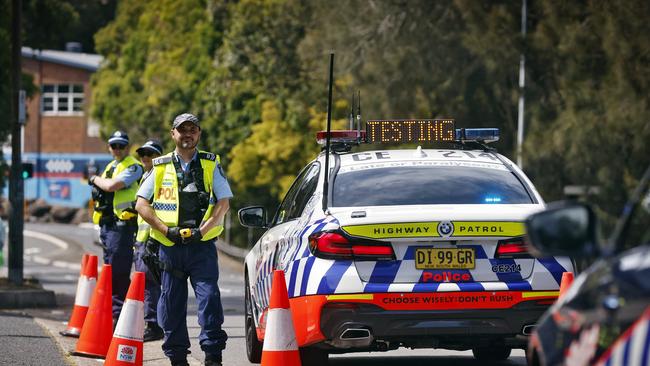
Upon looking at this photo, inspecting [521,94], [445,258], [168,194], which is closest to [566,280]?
[445,258]

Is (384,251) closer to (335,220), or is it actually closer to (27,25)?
(335,220)

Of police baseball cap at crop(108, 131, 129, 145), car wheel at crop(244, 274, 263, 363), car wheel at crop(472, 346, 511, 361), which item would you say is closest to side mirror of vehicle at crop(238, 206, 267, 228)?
car wheel at crop(244, 274, 263, 363)

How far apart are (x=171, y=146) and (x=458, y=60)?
64.1 feet

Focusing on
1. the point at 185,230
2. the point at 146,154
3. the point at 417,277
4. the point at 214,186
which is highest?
the point at 214,186

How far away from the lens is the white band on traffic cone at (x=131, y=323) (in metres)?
9.50

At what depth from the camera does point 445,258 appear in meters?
8.89

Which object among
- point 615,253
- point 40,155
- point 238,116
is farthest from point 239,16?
point 615,253

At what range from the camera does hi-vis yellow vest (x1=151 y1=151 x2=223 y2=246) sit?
9844 mm

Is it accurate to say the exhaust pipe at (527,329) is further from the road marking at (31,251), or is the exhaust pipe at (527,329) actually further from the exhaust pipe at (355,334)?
the road marking at (31,251)

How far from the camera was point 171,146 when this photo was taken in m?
64.6

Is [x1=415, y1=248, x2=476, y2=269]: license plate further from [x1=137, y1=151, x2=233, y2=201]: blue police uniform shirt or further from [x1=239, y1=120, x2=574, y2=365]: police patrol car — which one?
[x1=137, y1=151, x2=233, y2=201]: blue police uniform shirt

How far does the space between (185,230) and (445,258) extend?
1.75m

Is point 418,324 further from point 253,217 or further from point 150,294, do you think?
point 150,294

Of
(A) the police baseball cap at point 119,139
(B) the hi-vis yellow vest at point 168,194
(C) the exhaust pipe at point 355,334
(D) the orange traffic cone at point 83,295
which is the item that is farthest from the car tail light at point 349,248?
(A) the police baseball cap at point 119,139
